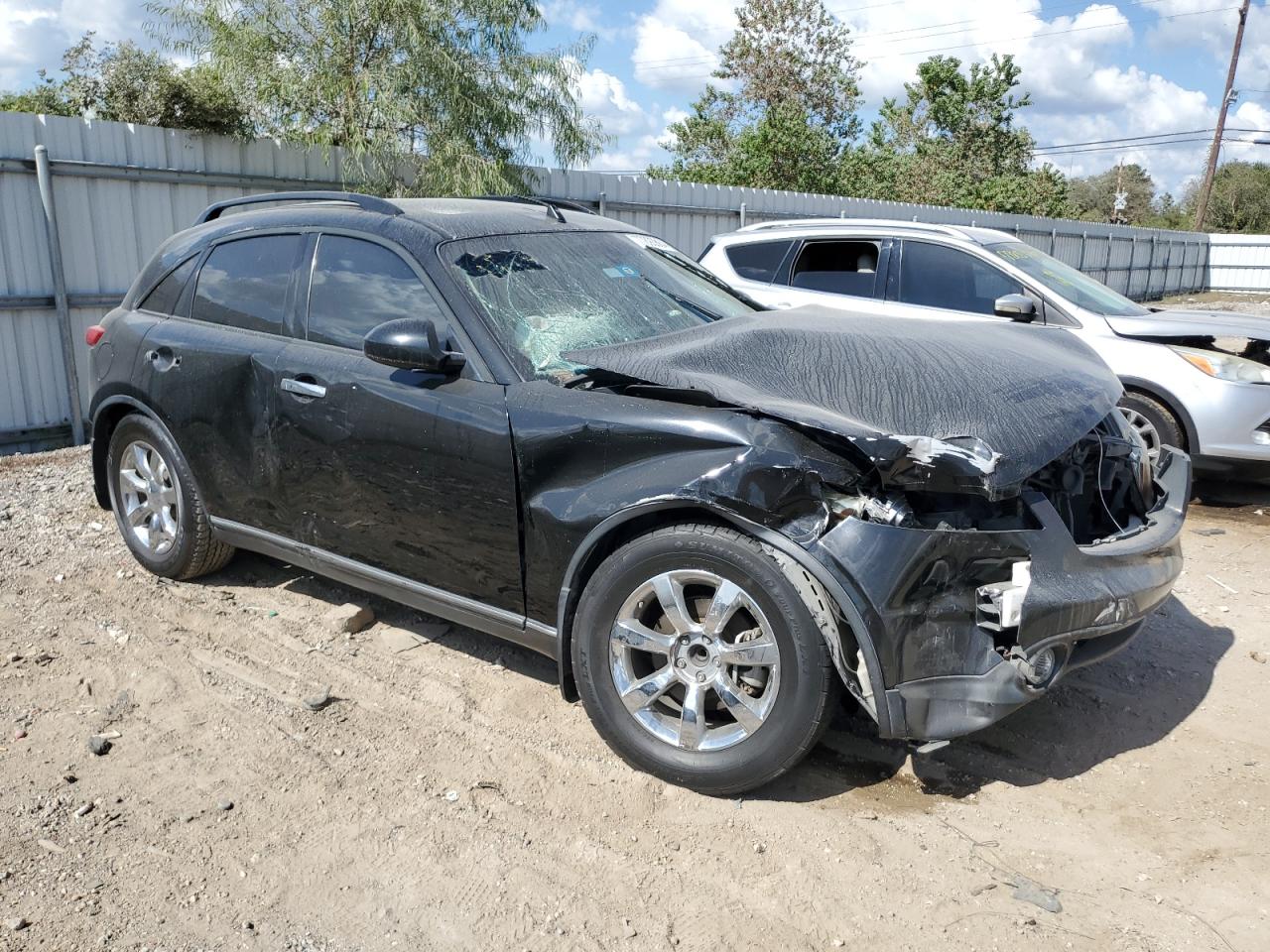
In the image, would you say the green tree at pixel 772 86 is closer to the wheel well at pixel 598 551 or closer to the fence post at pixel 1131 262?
the fence post at pixel 1131 262

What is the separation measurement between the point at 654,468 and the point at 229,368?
2193 millimetres

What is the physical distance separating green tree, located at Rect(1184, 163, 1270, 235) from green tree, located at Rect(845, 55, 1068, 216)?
21059mm

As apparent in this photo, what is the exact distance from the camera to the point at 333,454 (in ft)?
13.1

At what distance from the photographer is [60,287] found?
26.5ft

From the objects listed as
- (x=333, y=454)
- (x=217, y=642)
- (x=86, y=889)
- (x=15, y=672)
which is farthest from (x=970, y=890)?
(x=15, y=672)

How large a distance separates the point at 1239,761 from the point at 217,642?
4041 millimetres

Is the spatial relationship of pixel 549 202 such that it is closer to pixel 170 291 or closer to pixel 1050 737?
pixel 170 291

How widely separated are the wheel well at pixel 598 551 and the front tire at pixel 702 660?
1.9 inches

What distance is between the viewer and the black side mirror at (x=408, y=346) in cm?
354

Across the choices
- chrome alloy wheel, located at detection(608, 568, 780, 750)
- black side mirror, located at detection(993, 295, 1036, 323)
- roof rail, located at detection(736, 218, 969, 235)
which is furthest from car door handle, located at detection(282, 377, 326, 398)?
roof rail, located at detection(736, 218, 969, 235)

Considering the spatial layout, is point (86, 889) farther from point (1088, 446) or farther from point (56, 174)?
point (56, 174)

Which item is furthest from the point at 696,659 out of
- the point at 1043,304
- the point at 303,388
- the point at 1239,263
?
the point at 1239,263

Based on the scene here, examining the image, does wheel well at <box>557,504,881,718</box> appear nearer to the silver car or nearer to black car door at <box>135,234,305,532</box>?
black car door at <box>135,234,305,532</box>

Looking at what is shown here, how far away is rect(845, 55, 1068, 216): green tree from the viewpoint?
118 ft
